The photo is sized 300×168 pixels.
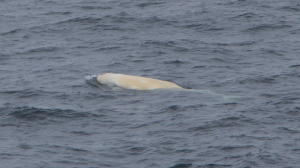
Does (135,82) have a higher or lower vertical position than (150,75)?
higher

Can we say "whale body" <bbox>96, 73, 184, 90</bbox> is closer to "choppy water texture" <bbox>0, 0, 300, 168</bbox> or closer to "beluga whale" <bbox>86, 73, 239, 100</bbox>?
"beluga whale" <bbox>86, 73, 239, 100</bbox>

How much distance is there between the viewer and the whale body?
96.2ft

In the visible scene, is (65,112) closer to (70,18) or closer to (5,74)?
(5,74)

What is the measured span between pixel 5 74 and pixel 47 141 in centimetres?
849

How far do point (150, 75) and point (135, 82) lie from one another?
1.99 m

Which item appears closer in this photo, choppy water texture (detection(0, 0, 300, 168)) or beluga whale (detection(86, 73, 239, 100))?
choppy water texture (detection(0, 0, 300, 168))

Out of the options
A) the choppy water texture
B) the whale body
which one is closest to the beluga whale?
the whale body

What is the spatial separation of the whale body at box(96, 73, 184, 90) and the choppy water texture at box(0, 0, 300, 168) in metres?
0.36

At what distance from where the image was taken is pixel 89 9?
42.8 metres

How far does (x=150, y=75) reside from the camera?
103 feet

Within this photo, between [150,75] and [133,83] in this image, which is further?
[150,75]

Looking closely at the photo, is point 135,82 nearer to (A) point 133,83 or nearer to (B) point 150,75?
(A) point 133,83

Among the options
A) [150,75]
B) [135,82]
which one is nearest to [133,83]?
[135,82]

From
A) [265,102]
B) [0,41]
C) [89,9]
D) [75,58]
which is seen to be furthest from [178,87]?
[89,9]
